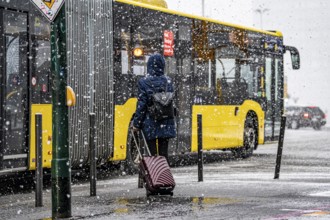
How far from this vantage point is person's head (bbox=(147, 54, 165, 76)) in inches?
470

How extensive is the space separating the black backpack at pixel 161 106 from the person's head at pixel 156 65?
1.13ft

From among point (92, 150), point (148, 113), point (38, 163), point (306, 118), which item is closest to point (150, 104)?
point (148, 113)

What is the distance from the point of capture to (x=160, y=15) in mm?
17641

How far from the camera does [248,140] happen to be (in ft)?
72.0

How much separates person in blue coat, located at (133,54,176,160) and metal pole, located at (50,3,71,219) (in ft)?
8.13

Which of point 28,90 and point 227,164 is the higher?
point 28,90

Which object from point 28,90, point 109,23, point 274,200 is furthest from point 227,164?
point 274,200

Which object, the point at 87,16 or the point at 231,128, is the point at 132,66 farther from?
the point at 231,128

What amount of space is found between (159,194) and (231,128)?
9.26 metres

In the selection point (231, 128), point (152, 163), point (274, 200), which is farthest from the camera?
point (231, 128)

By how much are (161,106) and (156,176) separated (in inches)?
39.4

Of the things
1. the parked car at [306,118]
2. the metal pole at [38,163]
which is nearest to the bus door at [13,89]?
the metal pole at [38,163]

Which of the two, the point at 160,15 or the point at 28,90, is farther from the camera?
the point at 160,15

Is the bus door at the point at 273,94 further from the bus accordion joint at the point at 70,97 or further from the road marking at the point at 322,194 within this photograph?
the bus accordion joint at the point at 70,97
